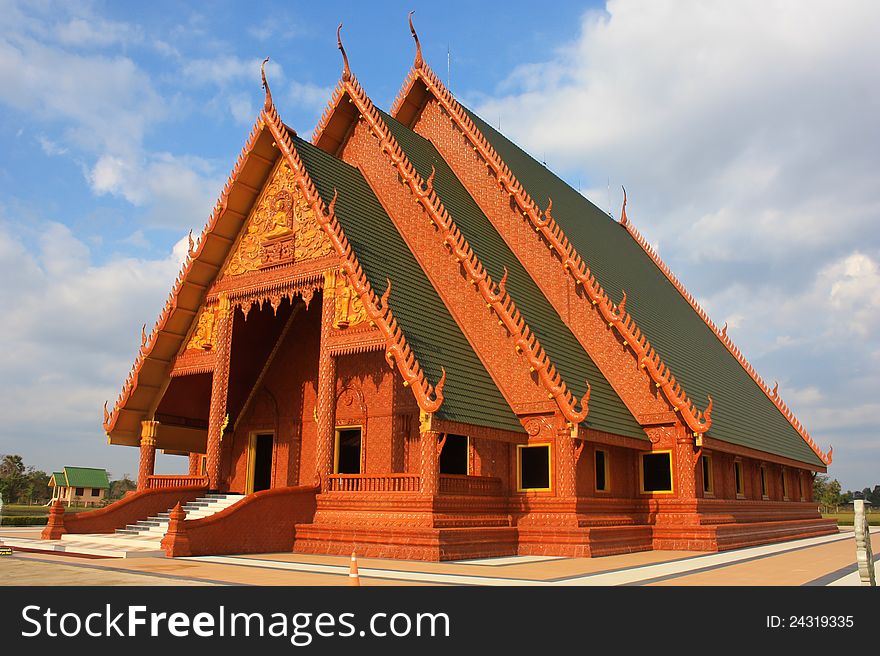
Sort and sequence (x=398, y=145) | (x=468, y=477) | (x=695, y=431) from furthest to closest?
(x=398, y=145) → (x=695, y=431) → (x=468, y=477)

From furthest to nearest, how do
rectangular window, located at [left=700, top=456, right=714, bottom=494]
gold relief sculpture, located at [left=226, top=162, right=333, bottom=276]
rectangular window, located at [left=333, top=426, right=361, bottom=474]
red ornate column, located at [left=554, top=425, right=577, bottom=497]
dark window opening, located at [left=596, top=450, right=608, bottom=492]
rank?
rectangular window, located at [left=333, top=426, right=361, bottom=474]
rectangular window, located at [left=700, top=456, right=714, bottom=494]
gold relief sculpture, located at [left=226, top=162, right=333, bottom=276]
dark window opening, located at [left=596, top=450, right=608, bottom=492]
red ornate column, located at [left=554, top=425, right=577, bottom=497]

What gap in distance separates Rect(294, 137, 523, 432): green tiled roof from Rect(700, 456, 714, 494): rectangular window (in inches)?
212

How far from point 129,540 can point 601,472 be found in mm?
9923

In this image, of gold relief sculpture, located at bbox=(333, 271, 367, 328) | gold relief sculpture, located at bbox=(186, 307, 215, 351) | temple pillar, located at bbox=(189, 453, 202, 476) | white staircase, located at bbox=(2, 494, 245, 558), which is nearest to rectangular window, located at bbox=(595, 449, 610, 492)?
gold relief sculpture, located at bbox=(333, 271, 367, 328)

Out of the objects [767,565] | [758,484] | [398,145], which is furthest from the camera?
[758,484]

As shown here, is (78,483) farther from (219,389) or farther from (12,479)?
(219,389)

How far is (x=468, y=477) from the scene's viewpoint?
15430mm

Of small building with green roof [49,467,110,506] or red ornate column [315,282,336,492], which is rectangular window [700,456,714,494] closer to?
red ornate column [315,282,336,492]

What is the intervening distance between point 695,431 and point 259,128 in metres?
12.2

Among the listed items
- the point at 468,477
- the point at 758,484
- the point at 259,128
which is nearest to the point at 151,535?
the point at 468,477

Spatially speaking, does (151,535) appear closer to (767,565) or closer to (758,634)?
(767,565)

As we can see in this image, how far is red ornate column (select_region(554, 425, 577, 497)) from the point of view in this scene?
51.5ft

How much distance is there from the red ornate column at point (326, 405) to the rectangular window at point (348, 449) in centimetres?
248

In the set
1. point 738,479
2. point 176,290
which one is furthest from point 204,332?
point 738,479
